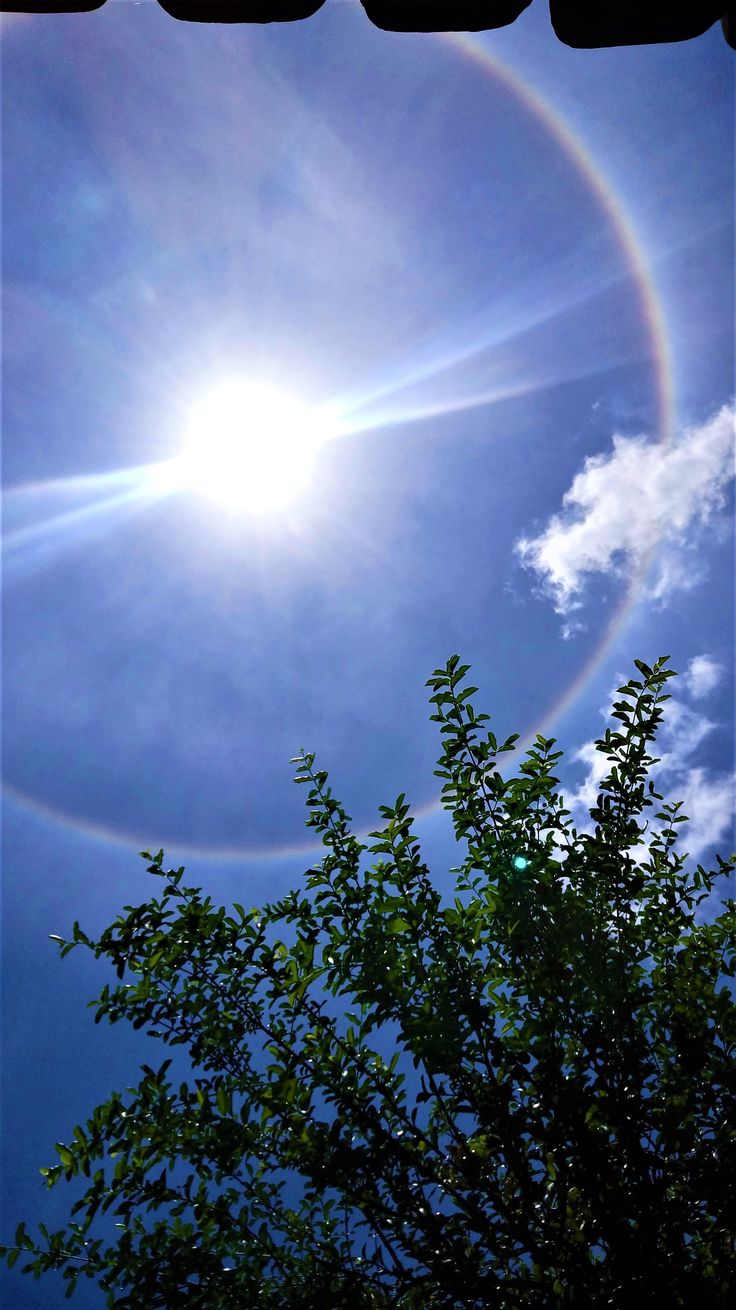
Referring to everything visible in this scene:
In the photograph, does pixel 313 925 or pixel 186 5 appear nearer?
pixel 186 5

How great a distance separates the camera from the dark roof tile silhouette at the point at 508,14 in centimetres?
271

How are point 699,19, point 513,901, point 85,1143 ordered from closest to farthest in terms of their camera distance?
point 699,19 < point 85,1143 < point 513,901

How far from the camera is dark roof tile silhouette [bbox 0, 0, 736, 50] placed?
106 inches

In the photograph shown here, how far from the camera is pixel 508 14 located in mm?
2830

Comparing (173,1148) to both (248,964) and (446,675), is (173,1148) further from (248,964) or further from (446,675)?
(446,675)

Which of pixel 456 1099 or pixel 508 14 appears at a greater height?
pixel 508 14

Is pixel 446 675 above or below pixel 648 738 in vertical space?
above

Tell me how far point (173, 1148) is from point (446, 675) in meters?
2.88

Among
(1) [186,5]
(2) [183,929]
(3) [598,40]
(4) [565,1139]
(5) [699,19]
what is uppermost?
(1) [186,5]

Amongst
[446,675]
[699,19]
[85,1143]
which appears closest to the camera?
[699,19]

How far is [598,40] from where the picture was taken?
2.84 metres

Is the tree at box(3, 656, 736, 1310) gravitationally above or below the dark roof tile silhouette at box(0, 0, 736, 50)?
below

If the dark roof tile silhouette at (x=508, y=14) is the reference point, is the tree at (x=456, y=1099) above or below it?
below

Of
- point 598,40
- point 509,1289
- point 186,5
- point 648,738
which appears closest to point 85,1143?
point 509,1289
